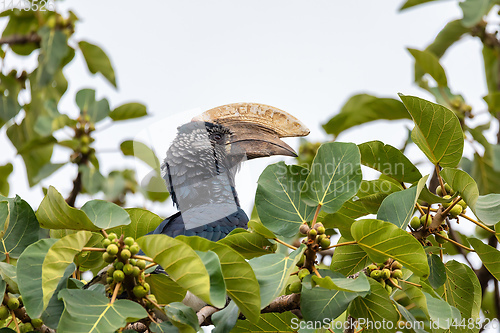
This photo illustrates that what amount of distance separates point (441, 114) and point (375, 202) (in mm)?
360

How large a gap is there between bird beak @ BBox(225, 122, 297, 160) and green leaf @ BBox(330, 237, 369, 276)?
0.95 metres

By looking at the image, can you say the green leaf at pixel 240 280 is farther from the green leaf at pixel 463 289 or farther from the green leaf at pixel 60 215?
the green leaf at pixel 463 289

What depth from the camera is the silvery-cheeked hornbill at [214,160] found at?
2695 mm

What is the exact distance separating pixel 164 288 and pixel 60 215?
1.33 ft

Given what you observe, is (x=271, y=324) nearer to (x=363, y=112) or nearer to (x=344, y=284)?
(x=344, y=284)

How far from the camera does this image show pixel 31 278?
4.71 ft

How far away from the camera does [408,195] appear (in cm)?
157

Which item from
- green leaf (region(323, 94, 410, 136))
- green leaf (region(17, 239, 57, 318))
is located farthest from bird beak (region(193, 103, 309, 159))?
green leaf (region(17, 239, 57, 318))

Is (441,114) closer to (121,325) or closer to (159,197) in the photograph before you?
(121,325)


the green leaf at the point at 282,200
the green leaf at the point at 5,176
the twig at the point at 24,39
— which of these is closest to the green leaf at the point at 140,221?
the green leaf at the point at 282,200

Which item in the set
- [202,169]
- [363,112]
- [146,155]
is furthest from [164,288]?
[363,112]

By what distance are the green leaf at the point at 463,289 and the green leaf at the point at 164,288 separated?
93 cm

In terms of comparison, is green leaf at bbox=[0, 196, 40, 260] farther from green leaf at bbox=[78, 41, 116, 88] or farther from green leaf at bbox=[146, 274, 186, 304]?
green leaf at bbox=[78, 41, 116, 88]

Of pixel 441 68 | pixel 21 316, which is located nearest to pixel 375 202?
pixel 21 316
